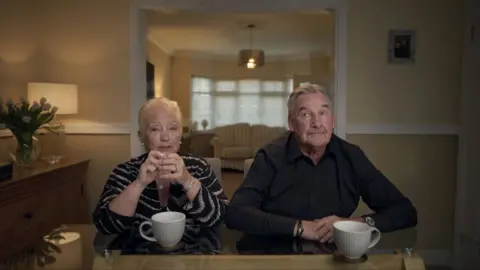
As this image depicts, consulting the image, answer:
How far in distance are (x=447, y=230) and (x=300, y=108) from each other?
7.58 feet

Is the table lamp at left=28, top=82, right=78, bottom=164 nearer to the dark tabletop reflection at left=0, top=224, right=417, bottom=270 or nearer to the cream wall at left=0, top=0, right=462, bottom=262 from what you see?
the cream wall at left=0, top=0, right=462, bottom=262

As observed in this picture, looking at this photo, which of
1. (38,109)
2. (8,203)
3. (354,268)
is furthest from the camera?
(38,109)

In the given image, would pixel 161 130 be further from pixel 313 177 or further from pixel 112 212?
pixel 313 177

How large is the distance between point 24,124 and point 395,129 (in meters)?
2.56

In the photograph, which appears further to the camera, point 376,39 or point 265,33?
point 265,33

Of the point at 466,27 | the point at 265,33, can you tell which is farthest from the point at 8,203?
the point at 265,33

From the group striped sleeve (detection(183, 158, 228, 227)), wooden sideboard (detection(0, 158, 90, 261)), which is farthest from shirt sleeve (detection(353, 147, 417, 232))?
wooden sideboard (detection(0, 158, 90, 261))

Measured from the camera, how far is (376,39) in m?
3.12

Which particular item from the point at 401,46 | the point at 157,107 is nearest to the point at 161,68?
the point at 401,46

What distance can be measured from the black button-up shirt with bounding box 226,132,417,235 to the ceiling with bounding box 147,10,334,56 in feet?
9.79

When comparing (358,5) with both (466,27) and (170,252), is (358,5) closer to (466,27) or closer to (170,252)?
(466,27)

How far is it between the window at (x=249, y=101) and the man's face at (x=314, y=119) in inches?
325

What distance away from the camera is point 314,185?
1.57 m

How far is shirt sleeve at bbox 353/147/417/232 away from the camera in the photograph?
1468 mm
